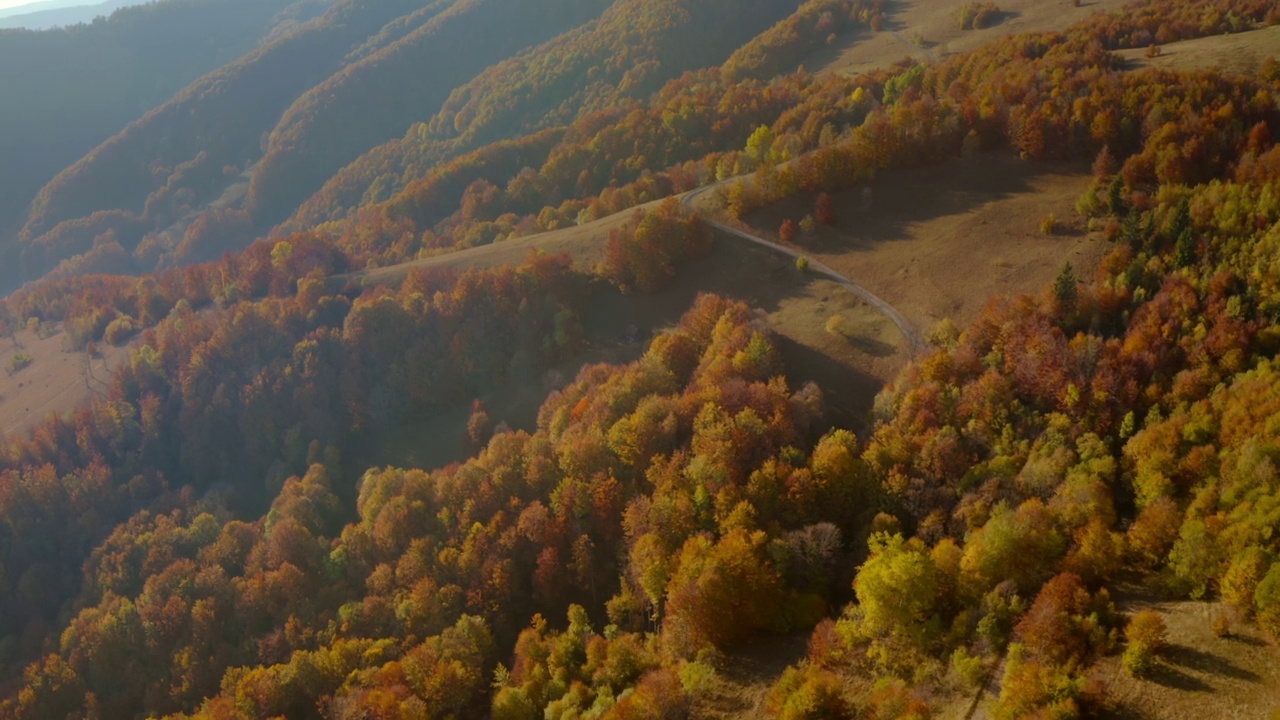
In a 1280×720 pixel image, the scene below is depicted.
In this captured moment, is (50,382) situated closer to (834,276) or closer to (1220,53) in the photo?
(834,276)

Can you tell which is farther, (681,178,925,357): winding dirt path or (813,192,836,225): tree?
(813,192,836,225): tree

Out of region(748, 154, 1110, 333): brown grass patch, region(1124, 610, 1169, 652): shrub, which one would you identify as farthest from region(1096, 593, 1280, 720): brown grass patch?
region(748, 154, 1110, 333): brown grass patch

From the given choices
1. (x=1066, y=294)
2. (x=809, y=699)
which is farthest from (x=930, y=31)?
(x=809, y=699)

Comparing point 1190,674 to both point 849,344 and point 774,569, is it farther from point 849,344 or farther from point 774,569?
point 849,344

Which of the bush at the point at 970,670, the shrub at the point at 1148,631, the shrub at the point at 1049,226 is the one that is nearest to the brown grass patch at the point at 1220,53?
the shrub at the point at 1049,226

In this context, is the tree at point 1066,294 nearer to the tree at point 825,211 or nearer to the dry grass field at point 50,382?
the tree at point 825,211

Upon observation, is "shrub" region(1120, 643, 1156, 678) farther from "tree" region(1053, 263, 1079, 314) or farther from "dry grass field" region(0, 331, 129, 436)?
"dry grass field" region(0, 331, 129, 436)
